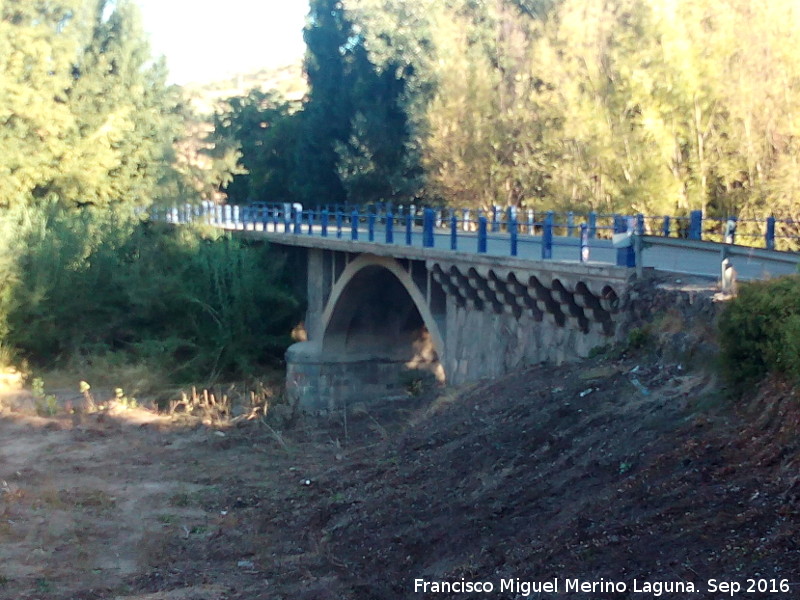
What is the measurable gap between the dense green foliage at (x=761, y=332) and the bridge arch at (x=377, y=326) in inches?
594

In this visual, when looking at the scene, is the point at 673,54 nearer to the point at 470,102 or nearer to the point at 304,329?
the point at 470,102

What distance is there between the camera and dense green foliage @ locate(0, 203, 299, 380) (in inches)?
1003

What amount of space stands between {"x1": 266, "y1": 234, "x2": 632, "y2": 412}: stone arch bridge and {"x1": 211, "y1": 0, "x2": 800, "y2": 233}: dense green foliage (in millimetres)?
5574

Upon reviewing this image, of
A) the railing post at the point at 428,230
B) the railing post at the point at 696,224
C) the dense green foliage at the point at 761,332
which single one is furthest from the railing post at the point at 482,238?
the dense green foliage at the point at 761,332

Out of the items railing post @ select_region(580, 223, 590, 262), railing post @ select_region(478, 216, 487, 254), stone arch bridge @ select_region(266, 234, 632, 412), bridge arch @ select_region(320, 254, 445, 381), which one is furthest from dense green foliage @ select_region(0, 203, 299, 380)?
railing post @ select_region(580, 223, 590, 262)

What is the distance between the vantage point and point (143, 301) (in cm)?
2575

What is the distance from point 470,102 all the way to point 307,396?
31.3 ft

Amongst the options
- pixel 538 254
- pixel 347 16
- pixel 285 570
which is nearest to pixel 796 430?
pixel 285 570

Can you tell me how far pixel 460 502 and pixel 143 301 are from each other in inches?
698

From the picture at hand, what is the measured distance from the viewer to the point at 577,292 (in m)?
12.4

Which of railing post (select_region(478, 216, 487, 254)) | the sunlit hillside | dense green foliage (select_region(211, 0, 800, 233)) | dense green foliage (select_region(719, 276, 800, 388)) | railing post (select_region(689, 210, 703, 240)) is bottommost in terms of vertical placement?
dense green foliage (select_region(719, 276, 800, 388))

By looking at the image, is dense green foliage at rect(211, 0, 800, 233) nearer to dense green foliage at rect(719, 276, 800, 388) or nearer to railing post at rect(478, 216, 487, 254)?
railing post at rect(478, 216, 487, 254)

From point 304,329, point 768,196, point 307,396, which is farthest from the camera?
point 304,329

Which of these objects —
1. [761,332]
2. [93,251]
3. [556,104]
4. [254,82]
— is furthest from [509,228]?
[254,82]
